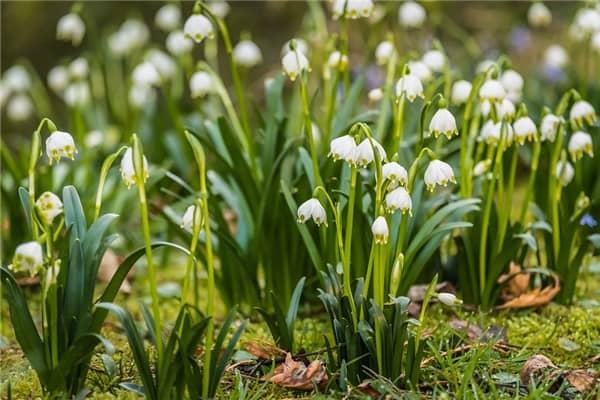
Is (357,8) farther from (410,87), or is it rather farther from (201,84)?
(201,84)

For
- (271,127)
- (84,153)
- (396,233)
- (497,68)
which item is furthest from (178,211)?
(497,68)

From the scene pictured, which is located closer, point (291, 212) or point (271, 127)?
point (291, 212)

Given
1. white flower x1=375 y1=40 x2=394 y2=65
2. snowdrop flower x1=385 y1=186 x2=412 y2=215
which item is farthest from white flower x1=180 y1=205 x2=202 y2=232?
white flower x1=375 y1=40 x2=394 y2=65

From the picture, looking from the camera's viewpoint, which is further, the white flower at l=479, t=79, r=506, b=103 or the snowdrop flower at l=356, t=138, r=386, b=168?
the white flower at l=479, t=79, r=506, b=103

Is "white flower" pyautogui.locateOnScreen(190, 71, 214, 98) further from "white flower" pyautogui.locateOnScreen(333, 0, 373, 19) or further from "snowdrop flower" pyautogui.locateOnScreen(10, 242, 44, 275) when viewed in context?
"snowdrop flower" pyautogui.locateOnScreen(10, 242, 44, 275)

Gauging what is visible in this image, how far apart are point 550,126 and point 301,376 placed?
49.1 inches

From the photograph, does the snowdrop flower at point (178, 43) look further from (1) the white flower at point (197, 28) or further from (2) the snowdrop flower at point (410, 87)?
(2) the snowdrop flower at point (410, 87)

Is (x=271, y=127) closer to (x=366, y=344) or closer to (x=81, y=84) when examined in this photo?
(x=366, y=344)

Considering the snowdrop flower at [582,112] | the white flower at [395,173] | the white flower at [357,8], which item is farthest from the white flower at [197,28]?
the snowdrop flower at [582,112]

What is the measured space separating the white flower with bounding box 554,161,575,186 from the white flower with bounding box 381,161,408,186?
1032 millimetres

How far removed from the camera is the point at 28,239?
3.47m

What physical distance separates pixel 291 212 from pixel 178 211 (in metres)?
1.13

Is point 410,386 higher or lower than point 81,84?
lower

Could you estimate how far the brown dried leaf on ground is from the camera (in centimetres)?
224
